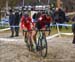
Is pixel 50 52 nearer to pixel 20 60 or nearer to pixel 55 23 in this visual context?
pixel 20 60

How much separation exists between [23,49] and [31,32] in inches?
32.7

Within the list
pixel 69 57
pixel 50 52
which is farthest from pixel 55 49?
pixel 69 57

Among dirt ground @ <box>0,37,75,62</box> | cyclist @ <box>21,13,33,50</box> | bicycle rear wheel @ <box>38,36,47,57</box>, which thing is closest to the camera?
dirt ground @ <box>0,37,75,62</box>

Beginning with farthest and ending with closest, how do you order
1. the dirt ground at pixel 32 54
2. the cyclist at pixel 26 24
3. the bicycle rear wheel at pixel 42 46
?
the cyclist at pixel 26 24 → the bicycle rear wheel at pixel 42 46 → the dirt ground at pixel 32 54

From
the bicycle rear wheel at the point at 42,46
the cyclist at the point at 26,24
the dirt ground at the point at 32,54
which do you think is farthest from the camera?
the cyclist at the point at 26,24

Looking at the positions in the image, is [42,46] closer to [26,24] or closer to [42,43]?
[42,43]

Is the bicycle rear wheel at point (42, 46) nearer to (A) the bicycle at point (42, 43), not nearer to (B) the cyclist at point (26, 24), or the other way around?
(A) the bicycle at point (42, 43)

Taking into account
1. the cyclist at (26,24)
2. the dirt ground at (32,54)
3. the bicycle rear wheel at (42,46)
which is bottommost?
the dirt ground at (32,54)

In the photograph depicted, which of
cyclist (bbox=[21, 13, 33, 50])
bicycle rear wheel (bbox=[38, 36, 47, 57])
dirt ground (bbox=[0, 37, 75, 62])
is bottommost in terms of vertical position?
dirt ground (bbox=[0, 37, 75, 62])

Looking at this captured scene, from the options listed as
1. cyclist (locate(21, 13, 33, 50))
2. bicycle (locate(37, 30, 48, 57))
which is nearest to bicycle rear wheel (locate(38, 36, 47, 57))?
bicycle (locate(37, 30, 48, 57))

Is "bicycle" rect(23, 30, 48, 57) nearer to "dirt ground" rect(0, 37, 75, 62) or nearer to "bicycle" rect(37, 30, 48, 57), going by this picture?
"bicycle" rect(37, 30, 48, 57)

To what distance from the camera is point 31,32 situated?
13.7 metres

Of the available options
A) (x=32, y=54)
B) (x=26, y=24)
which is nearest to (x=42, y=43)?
(x=32, y=54)

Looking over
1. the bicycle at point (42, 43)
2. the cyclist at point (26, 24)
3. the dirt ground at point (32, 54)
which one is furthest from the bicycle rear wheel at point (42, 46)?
the cyclist at point (26, 24)
